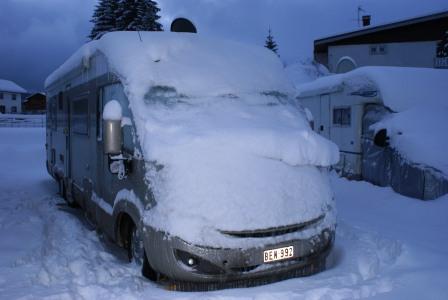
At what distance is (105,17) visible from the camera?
34031mm

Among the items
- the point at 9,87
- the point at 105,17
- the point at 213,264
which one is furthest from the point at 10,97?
the point at 213,264

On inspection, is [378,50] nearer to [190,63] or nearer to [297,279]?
[190,63]

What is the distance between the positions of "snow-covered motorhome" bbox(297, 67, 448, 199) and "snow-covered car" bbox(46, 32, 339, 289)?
12.8 ft

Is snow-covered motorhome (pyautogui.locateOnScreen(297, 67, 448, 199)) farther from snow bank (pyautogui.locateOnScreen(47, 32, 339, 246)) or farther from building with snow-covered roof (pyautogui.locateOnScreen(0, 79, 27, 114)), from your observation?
building with snow-covered roof (pyautogui.locateOnScreen(0, 79, 27, 114))

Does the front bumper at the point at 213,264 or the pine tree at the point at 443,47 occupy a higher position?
the pine tree at the point at 443,47

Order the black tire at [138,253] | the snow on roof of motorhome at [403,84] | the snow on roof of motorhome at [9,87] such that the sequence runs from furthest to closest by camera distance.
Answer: the snow on roof of motorhome at [9,87] < the snow on roof of motorhome at [403,84] < the black tire at [138,253]

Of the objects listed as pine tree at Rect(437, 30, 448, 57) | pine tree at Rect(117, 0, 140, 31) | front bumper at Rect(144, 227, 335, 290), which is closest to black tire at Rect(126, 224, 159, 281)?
front bumper at Rect(144, 227, 335, 290)

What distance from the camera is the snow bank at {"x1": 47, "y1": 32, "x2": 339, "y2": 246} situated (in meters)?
4.05

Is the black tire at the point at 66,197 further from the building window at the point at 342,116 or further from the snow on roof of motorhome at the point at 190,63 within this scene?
the building window at the point at 342,116

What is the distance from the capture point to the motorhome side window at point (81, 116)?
6.63 meters

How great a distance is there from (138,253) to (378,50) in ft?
79.3

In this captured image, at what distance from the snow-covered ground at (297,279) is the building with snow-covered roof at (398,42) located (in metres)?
18.8

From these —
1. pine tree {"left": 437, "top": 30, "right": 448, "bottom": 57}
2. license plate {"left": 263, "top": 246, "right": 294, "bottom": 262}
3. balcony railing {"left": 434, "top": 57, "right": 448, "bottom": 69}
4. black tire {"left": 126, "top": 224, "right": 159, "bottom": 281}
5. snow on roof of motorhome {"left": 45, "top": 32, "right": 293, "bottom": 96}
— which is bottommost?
black tire {"left": 126, "top": 224, "right": 159, "bottom": 281}

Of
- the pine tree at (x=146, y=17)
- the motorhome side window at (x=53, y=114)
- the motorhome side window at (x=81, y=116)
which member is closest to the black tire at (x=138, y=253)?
the motorhome side window at (x=81, y=116)
